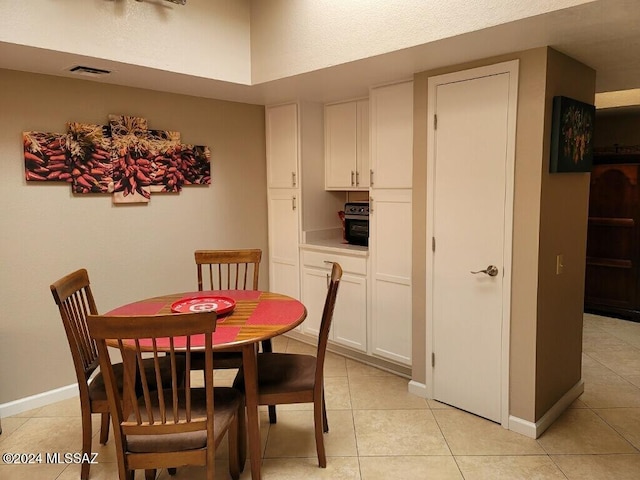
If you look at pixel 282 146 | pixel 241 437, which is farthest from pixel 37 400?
pixel 282 146

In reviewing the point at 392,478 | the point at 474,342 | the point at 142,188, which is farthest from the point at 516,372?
the point at 142,188

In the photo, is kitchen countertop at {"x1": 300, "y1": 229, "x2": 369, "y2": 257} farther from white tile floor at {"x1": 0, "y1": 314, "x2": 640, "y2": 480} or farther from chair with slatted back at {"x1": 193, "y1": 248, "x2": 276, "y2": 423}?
white tile floor at {"x1": 0, "y1": 314, "x2": 640, "y2": 480}

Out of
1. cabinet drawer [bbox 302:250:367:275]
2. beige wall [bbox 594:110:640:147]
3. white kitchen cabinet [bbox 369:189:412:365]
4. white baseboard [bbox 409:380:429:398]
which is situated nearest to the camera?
white baseboard [bbox 409:380:429:398]

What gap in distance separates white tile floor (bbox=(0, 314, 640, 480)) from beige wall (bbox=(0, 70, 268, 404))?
0.55m

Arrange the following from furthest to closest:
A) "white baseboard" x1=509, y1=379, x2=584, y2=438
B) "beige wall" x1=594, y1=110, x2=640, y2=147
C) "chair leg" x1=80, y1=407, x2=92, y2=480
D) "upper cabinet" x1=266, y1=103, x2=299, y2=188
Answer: "beige wall" x1=594, y1=110, x2=640, y2=147 < "upper cabinet" x1=266, y1=103, x2=299, y2=188 < "white baseboard" x1=509, y1=379, x2=584, y2=438 < "chair leg" x1=80, y1=407, x2=92, y2=480

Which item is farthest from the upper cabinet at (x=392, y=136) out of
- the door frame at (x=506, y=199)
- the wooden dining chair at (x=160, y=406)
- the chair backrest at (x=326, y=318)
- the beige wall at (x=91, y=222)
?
the wooden dining chair at (x=160, y=406)

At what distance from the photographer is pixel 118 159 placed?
10.7 ft

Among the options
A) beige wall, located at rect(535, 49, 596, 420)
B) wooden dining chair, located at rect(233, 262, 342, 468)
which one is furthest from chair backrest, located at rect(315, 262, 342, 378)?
beige wall, located at rect(535, 49, 596, 420)

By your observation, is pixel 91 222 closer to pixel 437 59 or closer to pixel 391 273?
pixel 391 273

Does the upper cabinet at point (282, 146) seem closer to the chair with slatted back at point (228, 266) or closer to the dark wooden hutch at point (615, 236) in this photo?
the chair with slatted back at point (228, 266)

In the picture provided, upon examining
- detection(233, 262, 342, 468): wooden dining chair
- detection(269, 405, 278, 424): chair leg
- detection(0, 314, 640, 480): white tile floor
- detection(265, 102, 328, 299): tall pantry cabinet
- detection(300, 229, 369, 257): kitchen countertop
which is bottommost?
detection(0, 314, 640, 480): white tile floor

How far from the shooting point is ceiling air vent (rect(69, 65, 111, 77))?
279 cm

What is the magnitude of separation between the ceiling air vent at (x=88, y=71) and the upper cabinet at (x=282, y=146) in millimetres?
1505

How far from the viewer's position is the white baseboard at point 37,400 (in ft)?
9.51
